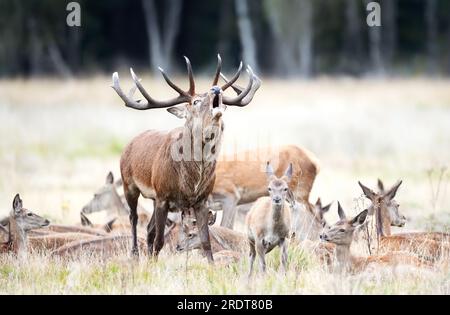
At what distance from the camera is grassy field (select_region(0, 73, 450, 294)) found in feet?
32.0

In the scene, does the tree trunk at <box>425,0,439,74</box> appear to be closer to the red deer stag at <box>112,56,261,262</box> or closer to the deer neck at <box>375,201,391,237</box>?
the deer neck at <box>375,201,391,237</box>

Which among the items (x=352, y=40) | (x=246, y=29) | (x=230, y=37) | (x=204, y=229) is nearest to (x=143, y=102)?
(x=204, y=229)

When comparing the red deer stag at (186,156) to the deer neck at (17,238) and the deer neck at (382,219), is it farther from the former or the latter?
the deer neck at (382,219)

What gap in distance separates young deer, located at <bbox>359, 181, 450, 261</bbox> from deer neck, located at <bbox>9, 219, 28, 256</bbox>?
3414 millimetres

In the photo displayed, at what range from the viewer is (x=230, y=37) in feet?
153

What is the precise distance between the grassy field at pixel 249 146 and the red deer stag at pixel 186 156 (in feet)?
1.53

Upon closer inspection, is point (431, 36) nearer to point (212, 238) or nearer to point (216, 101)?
point (212, 238)

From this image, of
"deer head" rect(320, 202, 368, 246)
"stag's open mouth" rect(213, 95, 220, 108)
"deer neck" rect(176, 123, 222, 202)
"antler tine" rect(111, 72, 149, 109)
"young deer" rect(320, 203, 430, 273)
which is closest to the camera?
"young deer" rect(320, 203, 430, 273)

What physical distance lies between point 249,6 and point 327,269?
35617 mm

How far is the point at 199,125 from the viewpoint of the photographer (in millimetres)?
10422

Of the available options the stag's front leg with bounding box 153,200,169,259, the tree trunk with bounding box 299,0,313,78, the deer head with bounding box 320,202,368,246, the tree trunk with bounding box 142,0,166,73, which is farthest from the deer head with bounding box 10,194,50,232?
the tree trunk with bounding box 142,0,166,73

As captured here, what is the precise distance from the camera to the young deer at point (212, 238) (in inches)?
460

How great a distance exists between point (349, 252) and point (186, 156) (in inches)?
67.4
